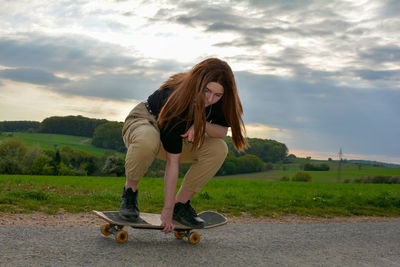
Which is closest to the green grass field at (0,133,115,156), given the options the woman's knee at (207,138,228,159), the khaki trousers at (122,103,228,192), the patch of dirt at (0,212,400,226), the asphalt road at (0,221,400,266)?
the patch of dirt at (0,212,400,226)

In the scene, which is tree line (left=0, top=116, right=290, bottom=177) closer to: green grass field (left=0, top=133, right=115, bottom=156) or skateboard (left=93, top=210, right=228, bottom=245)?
green grass field (left=0, top=133, right=115, bottom=156)

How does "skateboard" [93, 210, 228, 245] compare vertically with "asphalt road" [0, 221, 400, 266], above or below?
above

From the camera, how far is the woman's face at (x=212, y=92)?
364 centimetres

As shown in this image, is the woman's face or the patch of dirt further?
the patch of dirt

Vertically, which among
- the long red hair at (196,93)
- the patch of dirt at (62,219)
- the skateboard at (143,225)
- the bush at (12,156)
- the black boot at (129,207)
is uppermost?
the long red hair at (196,93)

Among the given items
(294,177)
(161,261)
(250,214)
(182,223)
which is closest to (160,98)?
(182,223)

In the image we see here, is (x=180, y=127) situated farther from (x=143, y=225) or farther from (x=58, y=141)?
(x=58, y=141)

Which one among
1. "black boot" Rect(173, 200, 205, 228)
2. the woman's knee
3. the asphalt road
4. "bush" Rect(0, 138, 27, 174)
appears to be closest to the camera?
the asphalt road

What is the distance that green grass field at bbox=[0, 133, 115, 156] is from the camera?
213 ft

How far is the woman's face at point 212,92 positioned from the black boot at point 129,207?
1.23 metres

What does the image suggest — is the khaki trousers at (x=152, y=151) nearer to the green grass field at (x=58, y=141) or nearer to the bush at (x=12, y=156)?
the bush at (x=12, y=156)

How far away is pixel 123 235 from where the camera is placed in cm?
371

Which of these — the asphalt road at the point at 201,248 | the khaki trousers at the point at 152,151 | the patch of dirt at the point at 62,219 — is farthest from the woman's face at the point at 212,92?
the patch of dirt at the point at 62,219

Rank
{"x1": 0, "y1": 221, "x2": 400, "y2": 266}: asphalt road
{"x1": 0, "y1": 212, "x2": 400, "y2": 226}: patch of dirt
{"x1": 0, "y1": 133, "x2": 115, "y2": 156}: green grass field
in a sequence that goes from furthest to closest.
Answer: {"x1": 0, "y1": 133, "x2": 115, "y2": 156}: green grass field < {"x1": 0, "y1": 212, "x2": 400, "y2": 226}: patch of dirt < {"x1": 0, "y1": 221, "x2": 400, "y2": 266}: asphalt road
